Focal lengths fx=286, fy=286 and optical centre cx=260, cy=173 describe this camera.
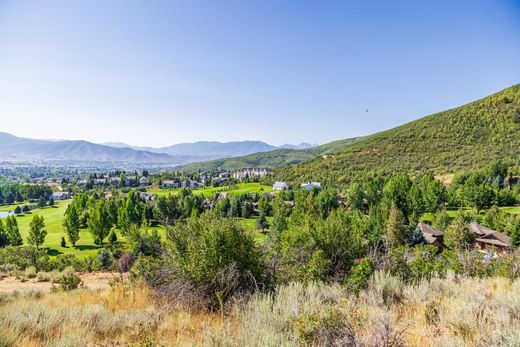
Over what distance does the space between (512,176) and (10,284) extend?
2553 inches

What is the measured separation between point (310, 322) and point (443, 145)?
266 ft

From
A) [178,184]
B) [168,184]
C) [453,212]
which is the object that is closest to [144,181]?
[168,184]

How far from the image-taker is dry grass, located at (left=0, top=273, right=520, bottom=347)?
261 cm

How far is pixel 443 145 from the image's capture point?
230 feet

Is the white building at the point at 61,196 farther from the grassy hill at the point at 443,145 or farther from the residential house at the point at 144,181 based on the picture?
the grassy hill at the point at 443,145

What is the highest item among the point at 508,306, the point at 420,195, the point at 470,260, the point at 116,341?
the point at 508,306

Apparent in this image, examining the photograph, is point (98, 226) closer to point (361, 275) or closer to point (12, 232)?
point (12, 232)

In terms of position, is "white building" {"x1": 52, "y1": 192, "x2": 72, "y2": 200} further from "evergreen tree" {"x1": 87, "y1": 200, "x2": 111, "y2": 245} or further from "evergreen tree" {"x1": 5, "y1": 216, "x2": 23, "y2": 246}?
"evergreen tree" {"x1": 87, "y1": 200, "x2": 111, "y2": 245}

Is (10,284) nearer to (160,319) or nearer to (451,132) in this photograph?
(160,319)

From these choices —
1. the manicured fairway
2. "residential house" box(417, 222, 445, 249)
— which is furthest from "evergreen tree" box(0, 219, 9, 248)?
"residential house" box(417, 222, 445, 249)

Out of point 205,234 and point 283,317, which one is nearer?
point 283,317

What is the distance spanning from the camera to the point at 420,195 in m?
44.1

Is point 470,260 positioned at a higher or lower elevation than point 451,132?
lower

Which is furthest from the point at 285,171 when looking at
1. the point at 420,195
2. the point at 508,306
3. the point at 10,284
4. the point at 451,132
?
the point at 508,306
